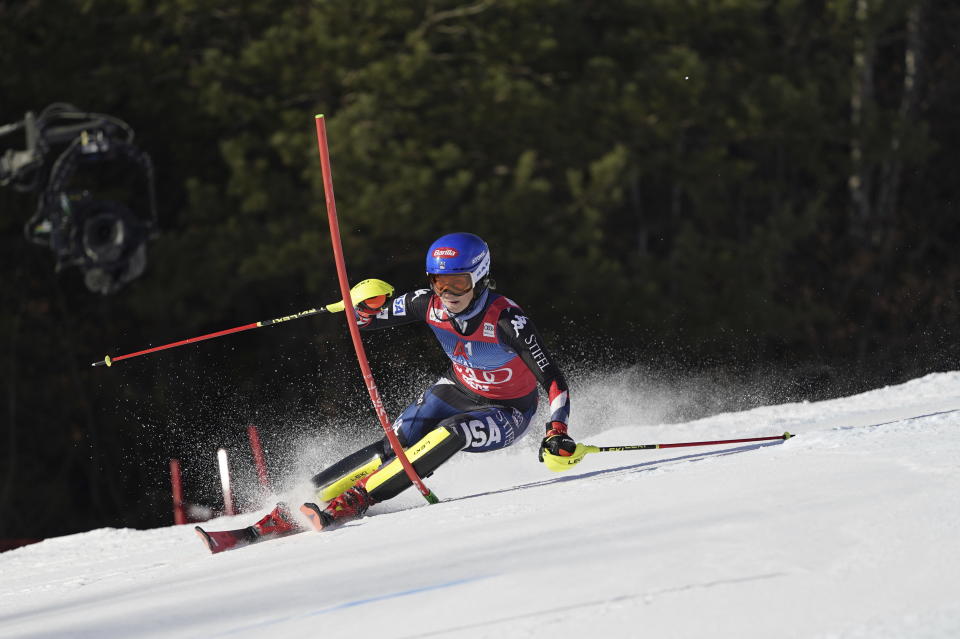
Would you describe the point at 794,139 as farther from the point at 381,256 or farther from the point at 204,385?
the point at 204,385

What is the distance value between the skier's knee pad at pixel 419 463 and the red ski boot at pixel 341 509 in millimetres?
43

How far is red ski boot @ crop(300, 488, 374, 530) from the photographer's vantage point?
191 inches

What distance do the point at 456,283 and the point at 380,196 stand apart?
7024mm

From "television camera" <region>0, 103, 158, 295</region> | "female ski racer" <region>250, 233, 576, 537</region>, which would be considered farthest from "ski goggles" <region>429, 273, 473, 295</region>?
"television camera" <region>0, 103, 158, 295</region>

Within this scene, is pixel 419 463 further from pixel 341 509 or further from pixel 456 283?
pixel 456 283

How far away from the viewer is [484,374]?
541 centimetres

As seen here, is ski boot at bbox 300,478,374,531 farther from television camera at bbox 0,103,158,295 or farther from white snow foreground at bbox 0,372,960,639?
television camera at bbox 0,103,158,295

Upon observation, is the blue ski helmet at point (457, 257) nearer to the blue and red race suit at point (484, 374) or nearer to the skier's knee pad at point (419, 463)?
the blue and red race suit at point (484, 374)

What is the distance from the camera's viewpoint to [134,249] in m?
9.66

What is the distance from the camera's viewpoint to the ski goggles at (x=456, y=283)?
511 centimetres

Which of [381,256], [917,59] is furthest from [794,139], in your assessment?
[381,256]

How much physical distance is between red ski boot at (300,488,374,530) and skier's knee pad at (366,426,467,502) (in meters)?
0.04

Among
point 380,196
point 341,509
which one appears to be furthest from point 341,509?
point 380,196

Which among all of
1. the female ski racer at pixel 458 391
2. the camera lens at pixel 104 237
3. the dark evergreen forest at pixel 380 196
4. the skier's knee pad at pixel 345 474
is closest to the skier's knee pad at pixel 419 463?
the female ski racer at pixel 458 391
